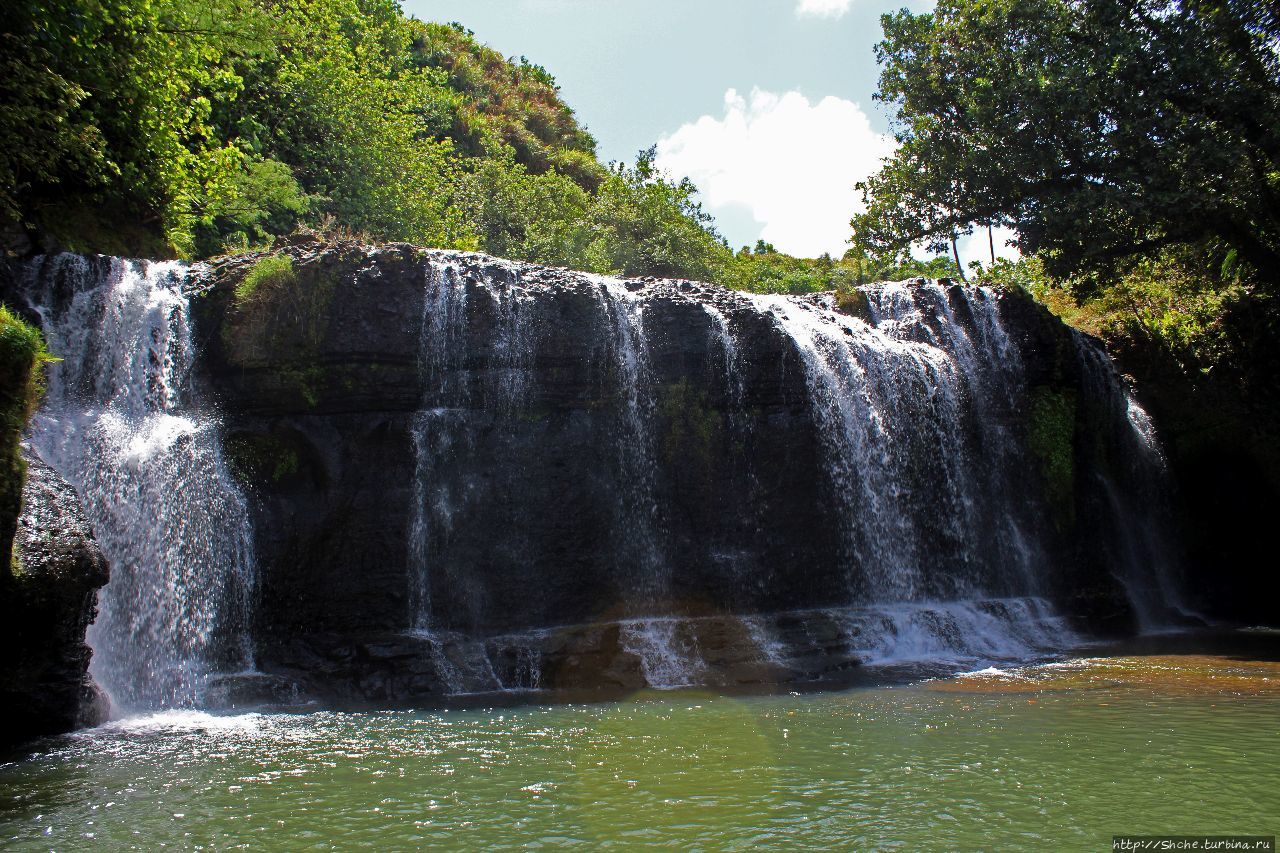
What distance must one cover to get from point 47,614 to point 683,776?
646 centimetres

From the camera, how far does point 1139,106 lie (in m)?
18.2

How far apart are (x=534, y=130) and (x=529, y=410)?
42.9 metres

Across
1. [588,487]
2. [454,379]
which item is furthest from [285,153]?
[588,487]

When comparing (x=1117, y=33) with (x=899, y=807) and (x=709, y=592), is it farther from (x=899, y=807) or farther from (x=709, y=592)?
(x=899, y=807)

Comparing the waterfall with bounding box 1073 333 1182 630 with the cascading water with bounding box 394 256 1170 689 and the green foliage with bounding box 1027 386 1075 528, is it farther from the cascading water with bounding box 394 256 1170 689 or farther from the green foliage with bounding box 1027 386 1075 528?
the green foliage with bounding box 1027 386 1075 528

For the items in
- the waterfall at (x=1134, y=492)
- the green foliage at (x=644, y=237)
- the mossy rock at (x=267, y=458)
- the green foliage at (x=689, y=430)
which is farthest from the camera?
the green foliage at (x=644, y=237)

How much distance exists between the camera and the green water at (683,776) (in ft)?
18.6

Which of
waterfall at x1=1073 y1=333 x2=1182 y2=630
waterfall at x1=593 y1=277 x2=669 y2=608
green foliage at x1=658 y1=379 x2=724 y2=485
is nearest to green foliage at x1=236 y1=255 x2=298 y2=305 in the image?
waterfall at x1=593 y1=277 x2=669 y2=608

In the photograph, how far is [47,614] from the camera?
8711 millimetres

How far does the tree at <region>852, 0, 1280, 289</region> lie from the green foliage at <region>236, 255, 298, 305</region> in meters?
15.2

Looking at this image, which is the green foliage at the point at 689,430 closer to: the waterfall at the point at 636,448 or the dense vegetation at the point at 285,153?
the waterfall at the point at 636,448

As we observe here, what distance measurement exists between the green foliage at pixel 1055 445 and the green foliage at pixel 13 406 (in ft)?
57.1

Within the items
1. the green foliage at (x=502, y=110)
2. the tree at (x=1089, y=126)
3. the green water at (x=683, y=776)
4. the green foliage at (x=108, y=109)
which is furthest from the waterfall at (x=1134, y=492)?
the green foliage at (x=502, y=110)

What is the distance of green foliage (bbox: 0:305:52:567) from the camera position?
8.31 metres
